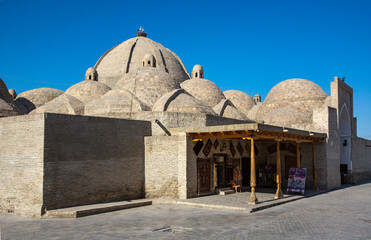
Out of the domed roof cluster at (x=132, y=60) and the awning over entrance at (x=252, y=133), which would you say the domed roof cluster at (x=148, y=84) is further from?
the domed roof cluster at (x=132, y=60)

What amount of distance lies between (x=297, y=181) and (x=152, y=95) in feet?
30.3

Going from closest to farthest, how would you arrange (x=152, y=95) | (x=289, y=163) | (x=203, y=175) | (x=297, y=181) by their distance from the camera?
1. (x=203, y=175)
2. (x=297, y=181)
3. (x=289, y=163)
4. (x=152, y=95)

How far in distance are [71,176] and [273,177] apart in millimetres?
11284

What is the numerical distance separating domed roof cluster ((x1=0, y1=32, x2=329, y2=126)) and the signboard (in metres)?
5.61

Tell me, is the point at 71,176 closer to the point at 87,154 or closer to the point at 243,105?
the point at 87,154

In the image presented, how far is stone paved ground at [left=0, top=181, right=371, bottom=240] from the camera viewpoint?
28.2 feet

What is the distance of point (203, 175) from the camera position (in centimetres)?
1530

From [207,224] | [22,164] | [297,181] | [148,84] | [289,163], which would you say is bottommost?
[207,224]

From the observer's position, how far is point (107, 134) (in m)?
13.6

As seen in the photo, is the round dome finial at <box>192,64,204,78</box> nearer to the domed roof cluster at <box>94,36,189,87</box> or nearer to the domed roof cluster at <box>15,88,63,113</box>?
the domed roof cluster at <box>94,36,189,87</box>

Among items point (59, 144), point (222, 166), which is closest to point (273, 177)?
point (222, 166)

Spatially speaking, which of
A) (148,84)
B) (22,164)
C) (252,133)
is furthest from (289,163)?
(22,164)

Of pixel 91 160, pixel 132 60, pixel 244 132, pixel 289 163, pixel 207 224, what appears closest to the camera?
pixel 207 224

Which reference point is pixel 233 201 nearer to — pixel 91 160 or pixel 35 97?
pixel 91 160
